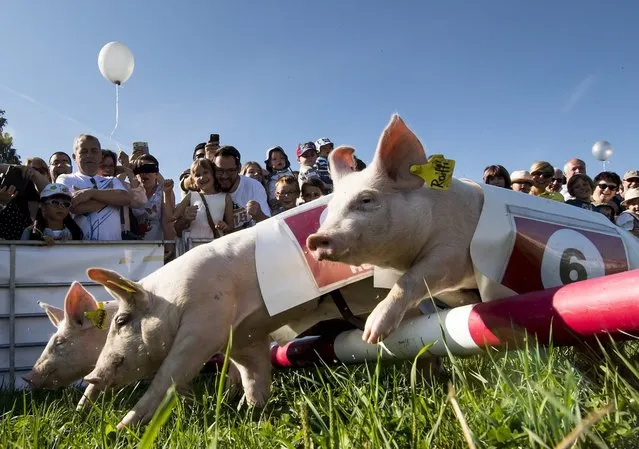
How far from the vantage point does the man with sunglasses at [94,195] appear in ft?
19.1

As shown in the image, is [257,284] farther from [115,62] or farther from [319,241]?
[115,62]

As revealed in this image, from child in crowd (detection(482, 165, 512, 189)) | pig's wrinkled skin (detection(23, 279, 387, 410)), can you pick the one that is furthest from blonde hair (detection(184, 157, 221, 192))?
child in crowd (detection(482, 165, 512, 189))

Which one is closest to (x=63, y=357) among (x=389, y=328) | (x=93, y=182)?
(x=93, y=182)

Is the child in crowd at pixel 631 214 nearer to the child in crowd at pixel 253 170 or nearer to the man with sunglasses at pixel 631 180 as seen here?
the man with sunglasses at pixel 631 180

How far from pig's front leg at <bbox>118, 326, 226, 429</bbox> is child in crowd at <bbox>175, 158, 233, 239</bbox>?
2.82m

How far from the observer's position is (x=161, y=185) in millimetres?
6965

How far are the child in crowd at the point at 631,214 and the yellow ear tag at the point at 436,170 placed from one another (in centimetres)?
441

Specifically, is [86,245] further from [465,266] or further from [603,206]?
[603,206]

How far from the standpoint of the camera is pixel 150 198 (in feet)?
22.2

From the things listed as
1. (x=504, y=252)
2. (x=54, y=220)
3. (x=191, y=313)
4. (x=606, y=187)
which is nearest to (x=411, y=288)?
(x=504, y=252)

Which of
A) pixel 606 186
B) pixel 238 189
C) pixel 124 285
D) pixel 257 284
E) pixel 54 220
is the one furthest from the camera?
pixel 606 186

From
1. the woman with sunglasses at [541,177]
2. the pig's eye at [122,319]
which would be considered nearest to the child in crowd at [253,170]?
the woman with sunglasses at [541,177]

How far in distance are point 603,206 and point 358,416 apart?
19.2ft

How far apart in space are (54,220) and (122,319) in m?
2.92
